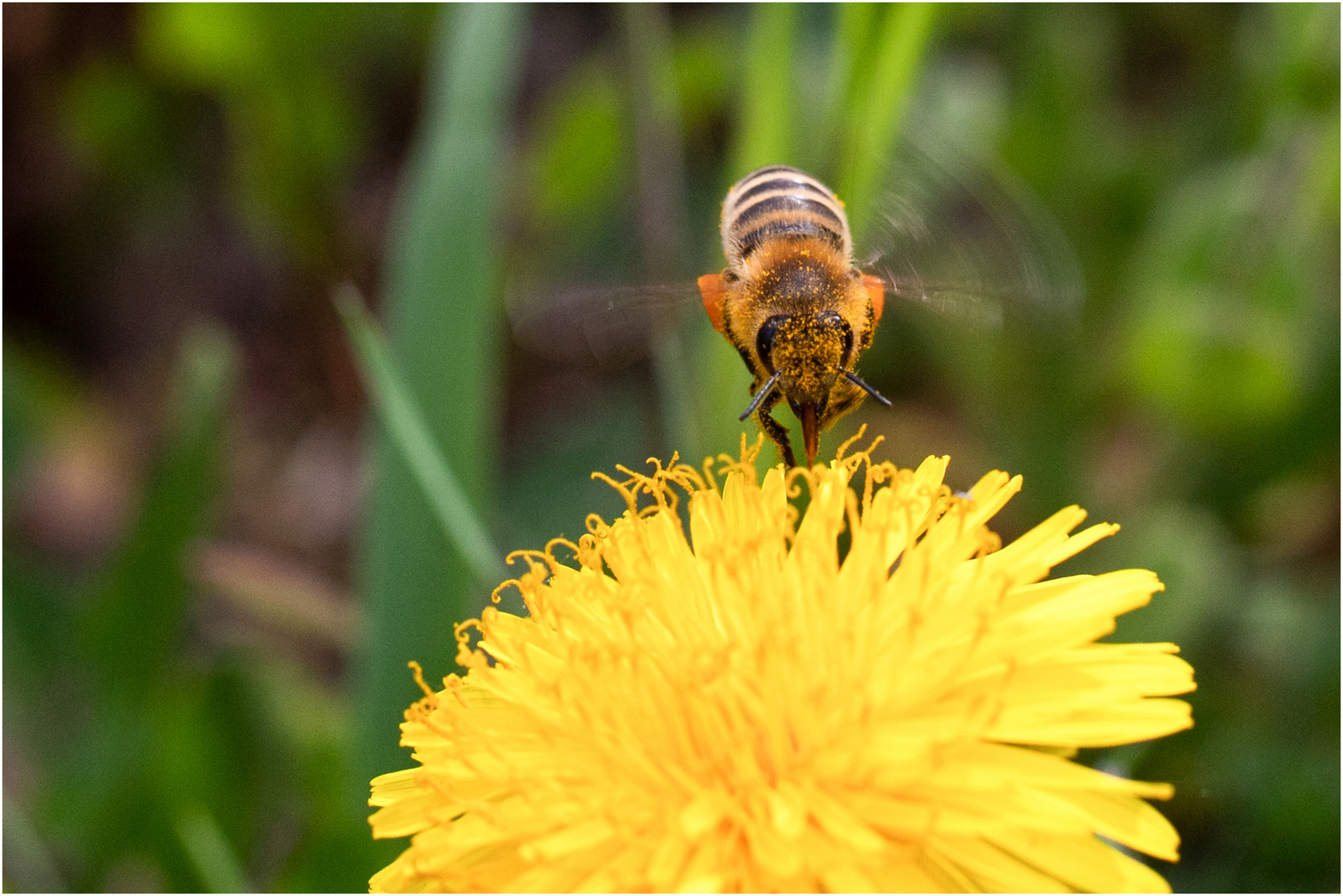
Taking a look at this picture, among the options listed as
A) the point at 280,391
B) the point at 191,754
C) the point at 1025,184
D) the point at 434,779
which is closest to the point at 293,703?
the point at 191,754

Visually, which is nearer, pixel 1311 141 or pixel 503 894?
pixel 503 894

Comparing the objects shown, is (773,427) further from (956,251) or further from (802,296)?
(956,251)

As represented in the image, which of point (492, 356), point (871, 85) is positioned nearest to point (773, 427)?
point (871, 85)

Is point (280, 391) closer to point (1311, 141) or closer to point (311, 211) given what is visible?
point (311, 211)

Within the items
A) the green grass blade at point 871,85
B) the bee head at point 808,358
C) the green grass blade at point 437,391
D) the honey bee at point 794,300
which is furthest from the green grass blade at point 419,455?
the green grass blade at point 871,85

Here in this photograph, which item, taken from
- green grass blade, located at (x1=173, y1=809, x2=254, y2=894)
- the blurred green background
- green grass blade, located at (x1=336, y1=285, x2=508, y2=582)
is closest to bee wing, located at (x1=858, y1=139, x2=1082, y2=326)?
the blurred green background
